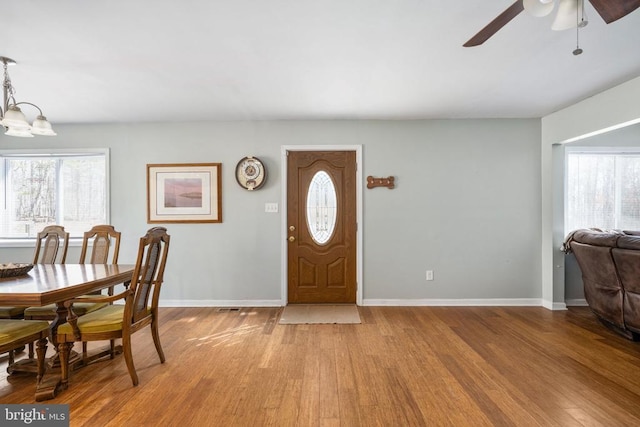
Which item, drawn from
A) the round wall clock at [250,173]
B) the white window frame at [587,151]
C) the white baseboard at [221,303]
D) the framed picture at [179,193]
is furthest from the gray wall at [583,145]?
the framed picture at [179,193]

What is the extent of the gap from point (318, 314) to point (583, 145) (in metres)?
4.06

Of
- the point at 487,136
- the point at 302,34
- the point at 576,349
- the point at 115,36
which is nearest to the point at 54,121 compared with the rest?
the point at 115,36

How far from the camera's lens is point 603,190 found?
4172mm

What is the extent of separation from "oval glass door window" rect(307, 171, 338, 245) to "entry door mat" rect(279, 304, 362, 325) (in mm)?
844

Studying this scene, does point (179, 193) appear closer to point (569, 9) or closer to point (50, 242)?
point (50, 242)

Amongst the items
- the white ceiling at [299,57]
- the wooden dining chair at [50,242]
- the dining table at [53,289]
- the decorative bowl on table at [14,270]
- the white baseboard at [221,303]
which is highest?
the white ceiling at [299,57]

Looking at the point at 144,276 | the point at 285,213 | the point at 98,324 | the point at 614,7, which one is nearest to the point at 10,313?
the point at 98,324

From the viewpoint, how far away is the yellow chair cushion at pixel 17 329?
6.69 feet

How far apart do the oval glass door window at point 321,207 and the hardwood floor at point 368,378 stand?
1.27m

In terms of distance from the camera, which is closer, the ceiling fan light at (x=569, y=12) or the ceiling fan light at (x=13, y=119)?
the ceiling fan light at (x=569, y=12)

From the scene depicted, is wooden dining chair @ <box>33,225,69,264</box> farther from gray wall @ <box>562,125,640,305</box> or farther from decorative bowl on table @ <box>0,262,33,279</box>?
gray wall @ <box>562,125,640,305</box>

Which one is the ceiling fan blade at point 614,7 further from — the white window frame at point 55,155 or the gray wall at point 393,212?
the white window frame at point 55,155

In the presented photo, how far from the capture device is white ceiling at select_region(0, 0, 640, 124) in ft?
6.46

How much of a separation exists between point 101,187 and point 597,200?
21.6ft
